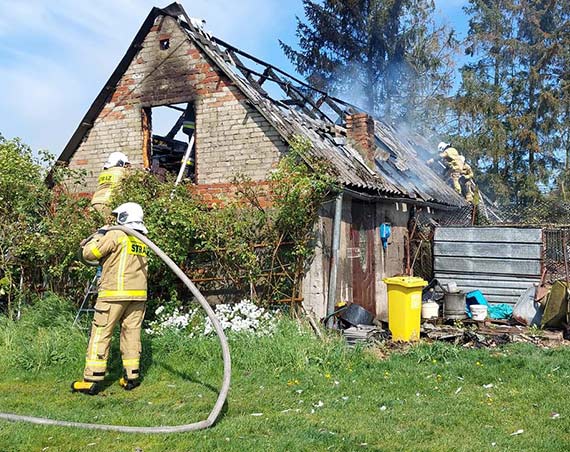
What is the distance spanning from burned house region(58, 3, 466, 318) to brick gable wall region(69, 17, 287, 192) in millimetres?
19

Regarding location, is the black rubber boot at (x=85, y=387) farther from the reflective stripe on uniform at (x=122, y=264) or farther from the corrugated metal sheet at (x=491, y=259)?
the corrugated metal sheet at (x=491, y=259)

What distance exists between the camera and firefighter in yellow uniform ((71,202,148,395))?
20.7ft

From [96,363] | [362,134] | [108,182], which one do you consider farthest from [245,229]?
[362,134]

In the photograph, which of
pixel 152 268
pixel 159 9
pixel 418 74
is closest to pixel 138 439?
pixel 152 268

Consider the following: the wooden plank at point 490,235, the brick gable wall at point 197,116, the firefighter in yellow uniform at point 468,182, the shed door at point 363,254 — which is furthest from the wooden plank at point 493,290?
the firefighter in yellow uniform at point 468,182

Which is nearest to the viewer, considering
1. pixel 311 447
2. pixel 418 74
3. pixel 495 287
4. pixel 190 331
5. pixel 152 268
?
pixel 311 447

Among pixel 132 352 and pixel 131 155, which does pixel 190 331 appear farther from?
pixel 131 155

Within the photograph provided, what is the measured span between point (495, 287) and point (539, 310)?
1563mm

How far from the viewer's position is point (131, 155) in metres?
11.3

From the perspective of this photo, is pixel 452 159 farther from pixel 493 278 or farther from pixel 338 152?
pixel 338 152

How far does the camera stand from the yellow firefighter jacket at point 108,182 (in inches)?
350

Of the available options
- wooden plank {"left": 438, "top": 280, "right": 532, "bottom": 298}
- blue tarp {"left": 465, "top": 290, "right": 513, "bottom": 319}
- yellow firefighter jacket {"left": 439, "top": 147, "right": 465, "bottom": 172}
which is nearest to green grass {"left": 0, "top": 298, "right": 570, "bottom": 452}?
blue tarp {"left": 465, "top": 290, "right": 513, "bottom": 319}

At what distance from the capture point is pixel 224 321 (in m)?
8.16

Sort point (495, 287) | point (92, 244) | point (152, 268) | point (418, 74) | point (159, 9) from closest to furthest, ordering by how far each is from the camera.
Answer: point (92, 244) → point (152, 268) → point (159, 9) → point (495, 287) → point (418, 74)
